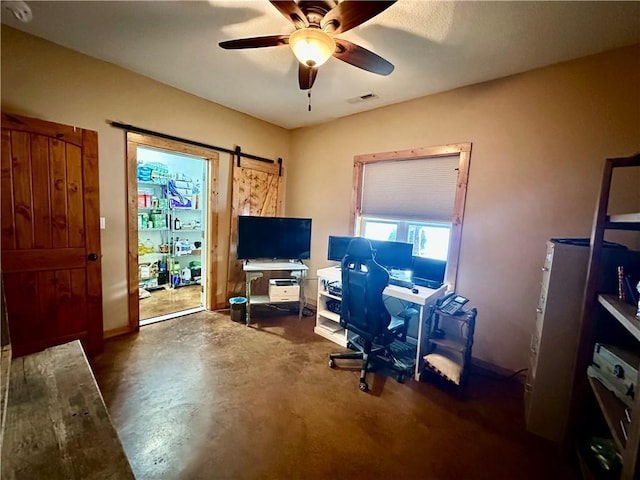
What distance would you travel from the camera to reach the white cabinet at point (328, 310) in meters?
3.16

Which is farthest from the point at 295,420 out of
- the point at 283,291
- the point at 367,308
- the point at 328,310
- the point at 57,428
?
the point at 283,291

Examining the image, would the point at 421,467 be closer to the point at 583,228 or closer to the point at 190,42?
the point at 583,228

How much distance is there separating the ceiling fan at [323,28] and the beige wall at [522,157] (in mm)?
1321

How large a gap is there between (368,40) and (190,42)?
151cm

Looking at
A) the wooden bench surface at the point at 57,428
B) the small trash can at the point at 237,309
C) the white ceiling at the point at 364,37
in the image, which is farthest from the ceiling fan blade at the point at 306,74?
the small trash can at the point at 237,309

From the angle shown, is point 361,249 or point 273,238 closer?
point 361,249

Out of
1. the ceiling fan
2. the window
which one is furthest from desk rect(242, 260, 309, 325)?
the ceiling fan

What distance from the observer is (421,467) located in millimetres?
1598

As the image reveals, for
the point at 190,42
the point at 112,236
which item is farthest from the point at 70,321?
the point at 190,42

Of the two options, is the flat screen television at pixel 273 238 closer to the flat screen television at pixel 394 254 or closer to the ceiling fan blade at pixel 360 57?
the flat screen television at pixel 394 254

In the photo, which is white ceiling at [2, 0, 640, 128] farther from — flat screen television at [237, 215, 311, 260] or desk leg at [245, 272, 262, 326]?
desk leg at [245, 272, 262, 326]

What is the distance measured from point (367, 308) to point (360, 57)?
1.94 meters

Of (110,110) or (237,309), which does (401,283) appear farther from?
(110,110)

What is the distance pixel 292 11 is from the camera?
152 centimetres
